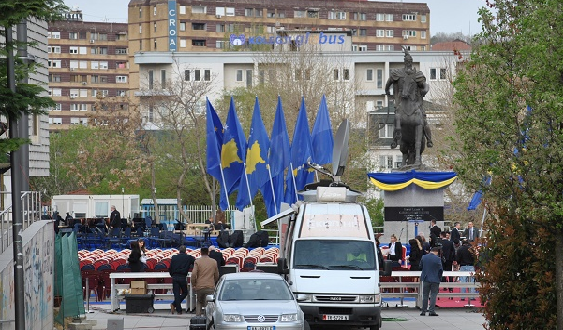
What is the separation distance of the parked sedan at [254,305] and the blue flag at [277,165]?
2215 centimetres

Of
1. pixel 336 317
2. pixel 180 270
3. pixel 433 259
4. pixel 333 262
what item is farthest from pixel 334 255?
pixel 180 270

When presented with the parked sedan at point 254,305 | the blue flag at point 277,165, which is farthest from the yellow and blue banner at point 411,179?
the parked sedan at point 254,305

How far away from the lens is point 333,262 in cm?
2309

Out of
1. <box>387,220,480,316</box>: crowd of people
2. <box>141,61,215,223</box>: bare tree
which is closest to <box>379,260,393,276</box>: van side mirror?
<box>387,220,480,316</box>: crowd of people

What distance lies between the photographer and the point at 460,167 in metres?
17.1

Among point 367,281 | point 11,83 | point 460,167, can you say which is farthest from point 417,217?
point 11,83

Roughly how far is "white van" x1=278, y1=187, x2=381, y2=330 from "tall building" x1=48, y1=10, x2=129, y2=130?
137254 mm

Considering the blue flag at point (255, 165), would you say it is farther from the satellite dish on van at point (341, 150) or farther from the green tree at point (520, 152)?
the green tree at point (520, 152)

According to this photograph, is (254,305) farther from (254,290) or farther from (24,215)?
(24,215)

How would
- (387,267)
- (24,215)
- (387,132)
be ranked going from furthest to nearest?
(387,132), (387,267), (24,215)

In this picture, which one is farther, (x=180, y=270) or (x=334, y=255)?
(x=180, y=270)

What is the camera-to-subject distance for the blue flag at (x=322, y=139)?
147 feet

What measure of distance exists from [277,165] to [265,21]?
106 meters

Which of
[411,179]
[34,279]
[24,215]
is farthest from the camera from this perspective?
[411,179]
